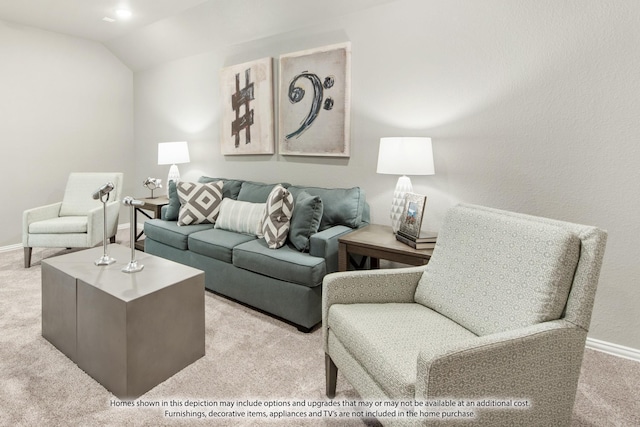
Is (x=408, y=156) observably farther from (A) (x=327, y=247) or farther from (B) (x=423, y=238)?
(A) (x=327, y=247)

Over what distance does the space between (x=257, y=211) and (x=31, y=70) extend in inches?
129

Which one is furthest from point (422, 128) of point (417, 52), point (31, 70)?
point (31, 70)

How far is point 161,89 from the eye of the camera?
15.1ft

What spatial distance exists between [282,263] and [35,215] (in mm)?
2795

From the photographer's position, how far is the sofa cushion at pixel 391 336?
118 centimetres

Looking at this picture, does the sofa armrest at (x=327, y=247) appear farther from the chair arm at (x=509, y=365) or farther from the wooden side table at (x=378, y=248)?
the chair arm at (x=509, y=365)

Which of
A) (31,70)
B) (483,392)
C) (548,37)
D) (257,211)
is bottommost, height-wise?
(483,392)

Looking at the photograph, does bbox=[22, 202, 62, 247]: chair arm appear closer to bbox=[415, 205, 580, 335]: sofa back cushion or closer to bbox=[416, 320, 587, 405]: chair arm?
bbox=[415, 205, 580, 335]: sofa back cushion

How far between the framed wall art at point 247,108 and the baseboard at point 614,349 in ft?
9.29

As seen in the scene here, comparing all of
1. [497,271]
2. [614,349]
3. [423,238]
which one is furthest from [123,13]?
[614,349]

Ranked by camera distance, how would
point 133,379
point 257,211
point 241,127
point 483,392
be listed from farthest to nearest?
point 241,127 → point 257,211 → point 133,379 → point 483,392

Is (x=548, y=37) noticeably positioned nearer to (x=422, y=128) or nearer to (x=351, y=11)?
(x=422, y=128)

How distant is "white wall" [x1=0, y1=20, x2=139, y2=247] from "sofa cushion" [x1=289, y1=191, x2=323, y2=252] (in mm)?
3514

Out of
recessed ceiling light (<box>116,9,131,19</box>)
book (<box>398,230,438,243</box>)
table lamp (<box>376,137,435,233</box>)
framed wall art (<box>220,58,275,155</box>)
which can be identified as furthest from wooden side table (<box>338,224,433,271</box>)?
recessed ceiling light (<box>116,9,131,19</box>)
